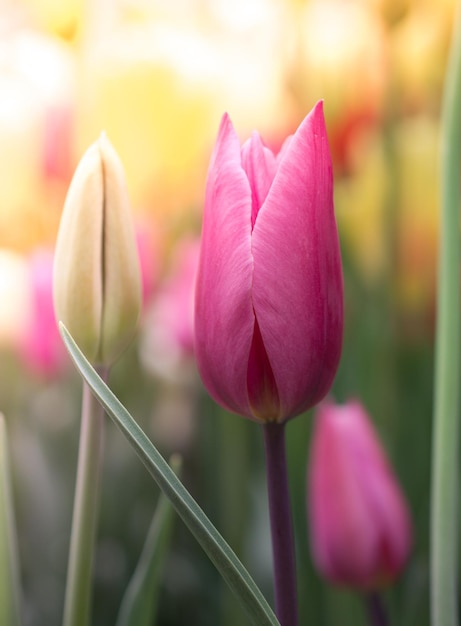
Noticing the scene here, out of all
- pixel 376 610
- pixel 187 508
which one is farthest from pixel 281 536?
pixel 376 610

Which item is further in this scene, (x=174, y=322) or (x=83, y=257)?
(x=174, y=322)

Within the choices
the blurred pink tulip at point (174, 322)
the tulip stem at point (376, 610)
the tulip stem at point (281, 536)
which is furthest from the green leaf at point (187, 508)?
the blurred pink tulip at point (174, 322)

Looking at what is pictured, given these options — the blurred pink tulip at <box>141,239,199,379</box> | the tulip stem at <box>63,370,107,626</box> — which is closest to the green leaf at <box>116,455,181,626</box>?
the tulip stem at <box>63,370,107,626</box>

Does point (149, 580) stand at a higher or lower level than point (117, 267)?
lower

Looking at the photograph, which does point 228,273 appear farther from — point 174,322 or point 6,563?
point 174,322

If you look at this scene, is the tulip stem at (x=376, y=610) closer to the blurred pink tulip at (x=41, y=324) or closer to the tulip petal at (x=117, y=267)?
the tulip petal at (x=117, y=267)

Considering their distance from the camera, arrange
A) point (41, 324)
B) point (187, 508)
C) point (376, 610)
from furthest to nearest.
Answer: point (41, 324) < point (376, 610) < point (187, 508)

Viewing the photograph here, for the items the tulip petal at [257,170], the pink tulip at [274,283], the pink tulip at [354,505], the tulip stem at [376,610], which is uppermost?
the tulip petal at [257,170]
